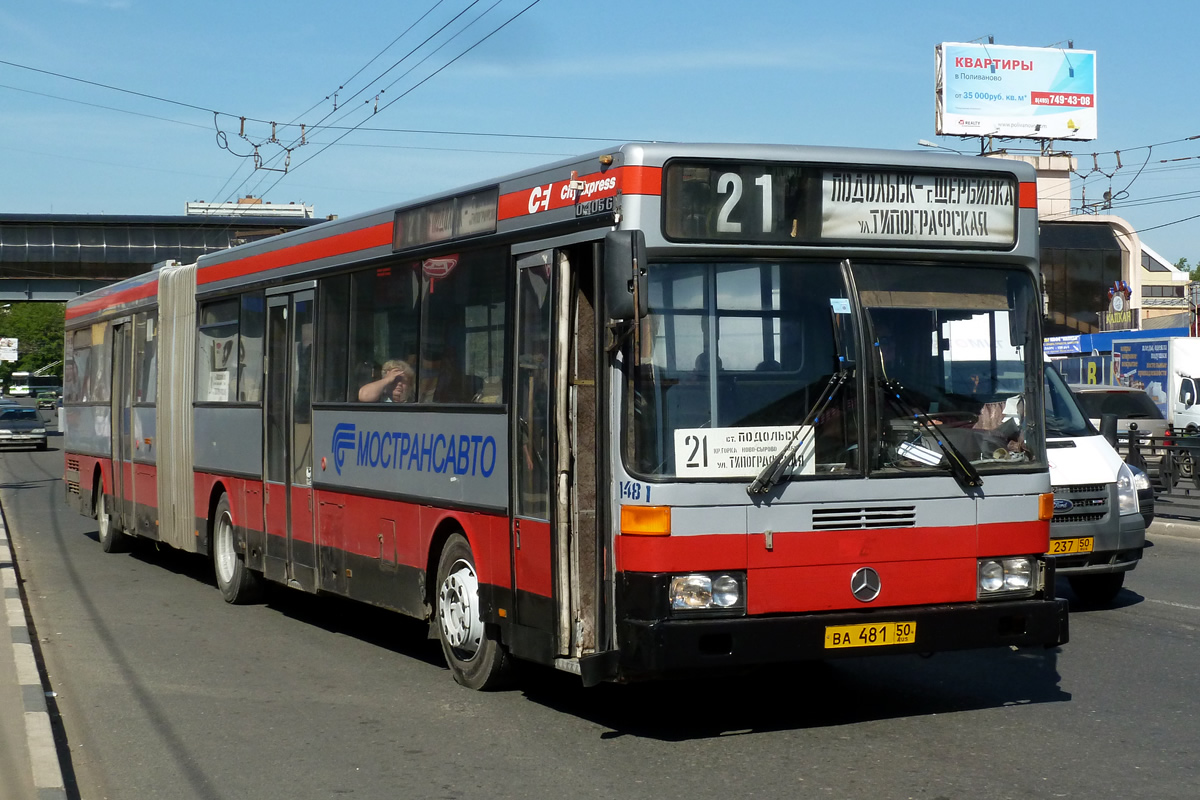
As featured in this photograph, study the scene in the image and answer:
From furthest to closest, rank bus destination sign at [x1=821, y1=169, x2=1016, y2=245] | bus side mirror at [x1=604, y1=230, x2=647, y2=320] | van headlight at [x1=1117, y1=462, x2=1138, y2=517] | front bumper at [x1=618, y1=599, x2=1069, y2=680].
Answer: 1. van headlight at [x1=1117, y1=462, x2=1138, y2=517]
2. bus destination sign at [x1=821, y1=169, x2=1016, y2=245]
3. front bumper at [x1=618, y1=599, x2=1069, y2=680]
4. bus side mirror at [x1=604, y1=230, x2=647, y2=320]

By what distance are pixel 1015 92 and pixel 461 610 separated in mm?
65558

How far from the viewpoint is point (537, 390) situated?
7.52 meters

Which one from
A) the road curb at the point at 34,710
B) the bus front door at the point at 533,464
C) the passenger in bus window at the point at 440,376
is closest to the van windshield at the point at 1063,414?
the passenger in bus window at the point at 440,376

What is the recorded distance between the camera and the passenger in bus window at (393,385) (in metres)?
9.14

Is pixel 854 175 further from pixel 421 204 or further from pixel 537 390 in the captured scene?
pixel 421 204

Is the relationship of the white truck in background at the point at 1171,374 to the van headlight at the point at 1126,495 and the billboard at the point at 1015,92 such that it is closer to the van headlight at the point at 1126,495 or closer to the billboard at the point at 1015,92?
the van headlight at the point at 1126,495

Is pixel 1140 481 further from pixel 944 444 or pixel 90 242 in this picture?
pixel 90 242

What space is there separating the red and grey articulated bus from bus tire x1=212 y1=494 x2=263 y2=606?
4.21 m

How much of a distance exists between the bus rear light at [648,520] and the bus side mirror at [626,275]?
2.99 feet

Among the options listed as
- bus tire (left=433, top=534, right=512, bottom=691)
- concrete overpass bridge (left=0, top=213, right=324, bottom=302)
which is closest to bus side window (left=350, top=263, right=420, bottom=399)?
bus tire (left=433, top=534, right=512, bottom=691)

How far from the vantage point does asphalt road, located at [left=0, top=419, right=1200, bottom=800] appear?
633 cm

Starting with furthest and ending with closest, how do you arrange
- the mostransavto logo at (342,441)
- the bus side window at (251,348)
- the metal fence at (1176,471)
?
1. the metal fence at (1176,471)
2. the bus side window at (251,348)
3. the mostransavto logo at (342,441)

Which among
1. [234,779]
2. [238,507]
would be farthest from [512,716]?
[238,507]

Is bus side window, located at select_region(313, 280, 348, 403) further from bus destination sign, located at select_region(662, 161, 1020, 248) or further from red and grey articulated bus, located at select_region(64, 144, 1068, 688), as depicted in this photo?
bus destination sign, located at select_region(662, 161, 1020, 248)
